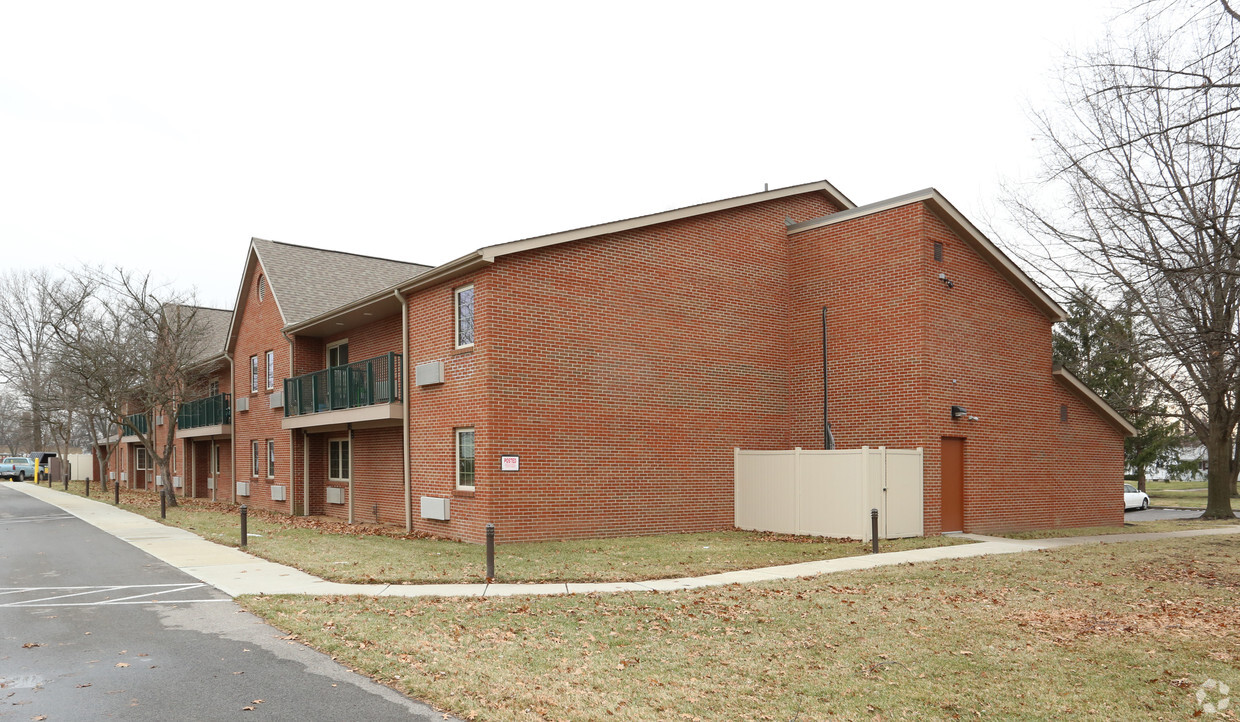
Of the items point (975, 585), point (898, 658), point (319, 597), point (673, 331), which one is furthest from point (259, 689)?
point (673, 331)

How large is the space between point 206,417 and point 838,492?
86.9 feet

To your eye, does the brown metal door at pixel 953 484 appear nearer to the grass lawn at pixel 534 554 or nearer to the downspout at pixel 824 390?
the grass lawn at pixel 534 554

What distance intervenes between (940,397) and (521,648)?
12.9m

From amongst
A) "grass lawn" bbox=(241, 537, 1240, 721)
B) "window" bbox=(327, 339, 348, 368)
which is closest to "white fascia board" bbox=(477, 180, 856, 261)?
"grass lawn" bbox=(241, 537, 1240, 721)

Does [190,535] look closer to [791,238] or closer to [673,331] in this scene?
[673,331]

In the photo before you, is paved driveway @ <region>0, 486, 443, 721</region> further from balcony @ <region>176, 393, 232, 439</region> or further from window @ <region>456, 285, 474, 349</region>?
balcony @ <region>176, 393, 232, 439</region>

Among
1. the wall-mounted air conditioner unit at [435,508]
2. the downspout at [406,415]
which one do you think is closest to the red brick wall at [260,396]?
the downspout at [406,415]

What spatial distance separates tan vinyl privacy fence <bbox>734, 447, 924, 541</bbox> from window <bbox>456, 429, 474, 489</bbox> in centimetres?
635

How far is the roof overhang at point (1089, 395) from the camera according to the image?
70.4ft

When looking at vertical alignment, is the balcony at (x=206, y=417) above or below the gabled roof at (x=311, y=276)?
below

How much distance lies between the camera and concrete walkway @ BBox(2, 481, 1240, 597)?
11680 mm

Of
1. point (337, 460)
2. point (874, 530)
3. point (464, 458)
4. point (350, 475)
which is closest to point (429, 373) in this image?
point (464, 458)

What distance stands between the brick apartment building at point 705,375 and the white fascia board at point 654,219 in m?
0.05

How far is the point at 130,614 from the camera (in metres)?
10.4
